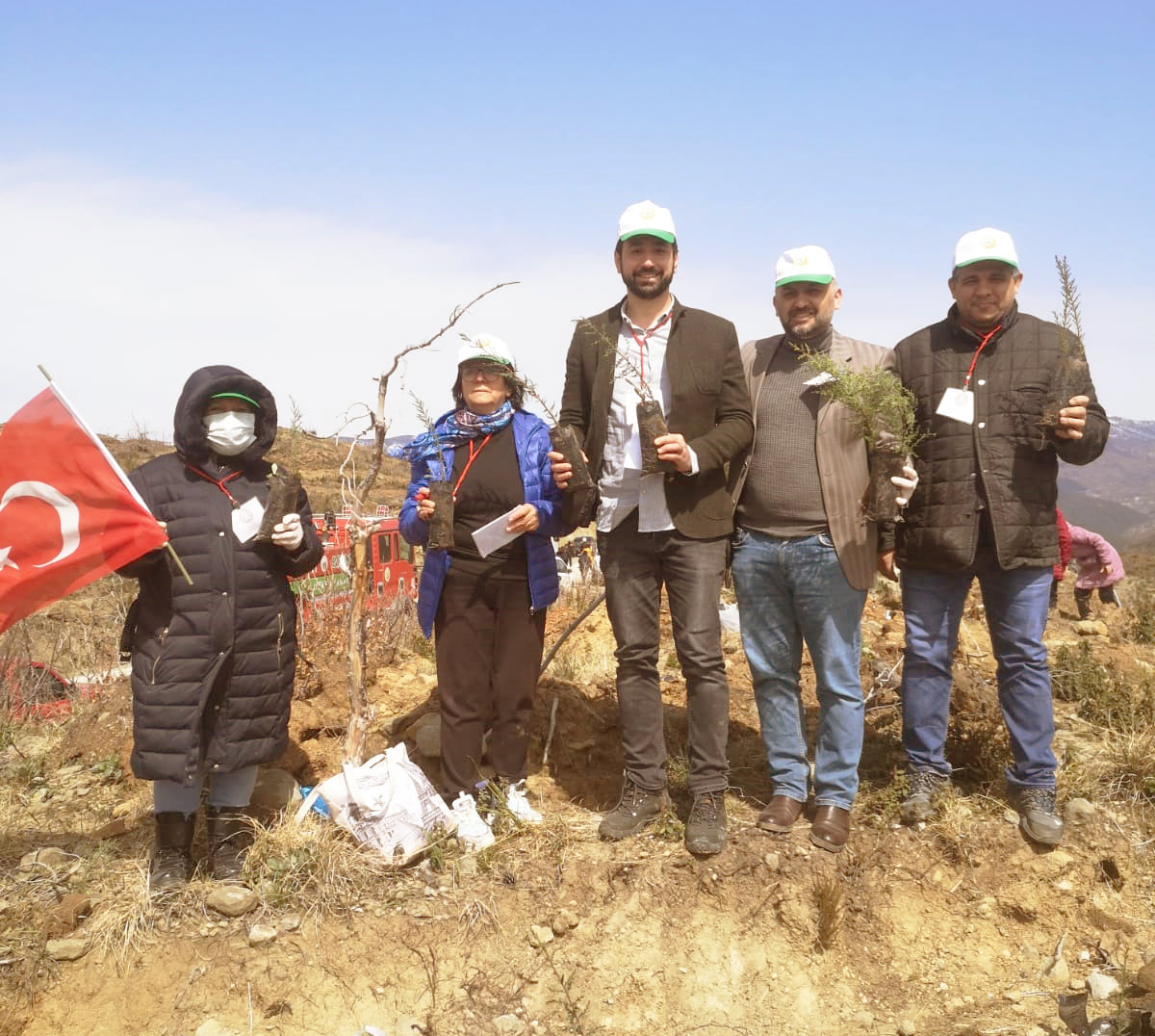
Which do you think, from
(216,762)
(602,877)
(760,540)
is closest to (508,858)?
(602,877)

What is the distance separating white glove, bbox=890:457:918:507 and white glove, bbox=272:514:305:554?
2.39 m

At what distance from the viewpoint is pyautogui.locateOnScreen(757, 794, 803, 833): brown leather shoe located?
3.96 meters

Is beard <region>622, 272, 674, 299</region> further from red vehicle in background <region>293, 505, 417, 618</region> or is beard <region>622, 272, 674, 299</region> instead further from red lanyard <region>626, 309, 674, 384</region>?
red vehicle in background <region>293, 505, 417, 618</region>

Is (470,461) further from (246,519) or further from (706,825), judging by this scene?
(706,825)

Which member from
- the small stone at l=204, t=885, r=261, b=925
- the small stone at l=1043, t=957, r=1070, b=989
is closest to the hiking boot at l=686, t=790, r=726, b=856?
the small stone at l=1043, t=957, r=1070, b=989

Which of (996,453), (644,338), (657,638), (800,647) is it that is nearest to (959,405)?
(996,453)

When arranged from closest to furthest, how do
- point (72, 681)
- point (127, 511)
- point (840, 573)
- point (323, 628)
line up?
point (127, 511), point (840, 573), point (323, 628), point (72, 681)

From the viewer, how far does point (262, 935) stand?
354cm

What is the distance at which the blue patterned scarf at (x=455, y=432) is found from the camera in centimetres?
407

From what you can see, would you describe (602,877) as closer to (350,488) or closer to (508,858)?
(508,858)

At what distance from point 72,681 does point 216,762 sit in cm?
384

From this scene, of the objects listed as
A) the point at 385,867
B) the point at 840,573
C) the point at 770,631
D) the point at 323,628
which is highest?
the point at 840,573

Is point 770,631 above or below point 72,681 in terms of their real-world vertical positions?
above

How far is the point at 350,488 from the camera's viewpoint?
4051 mm
